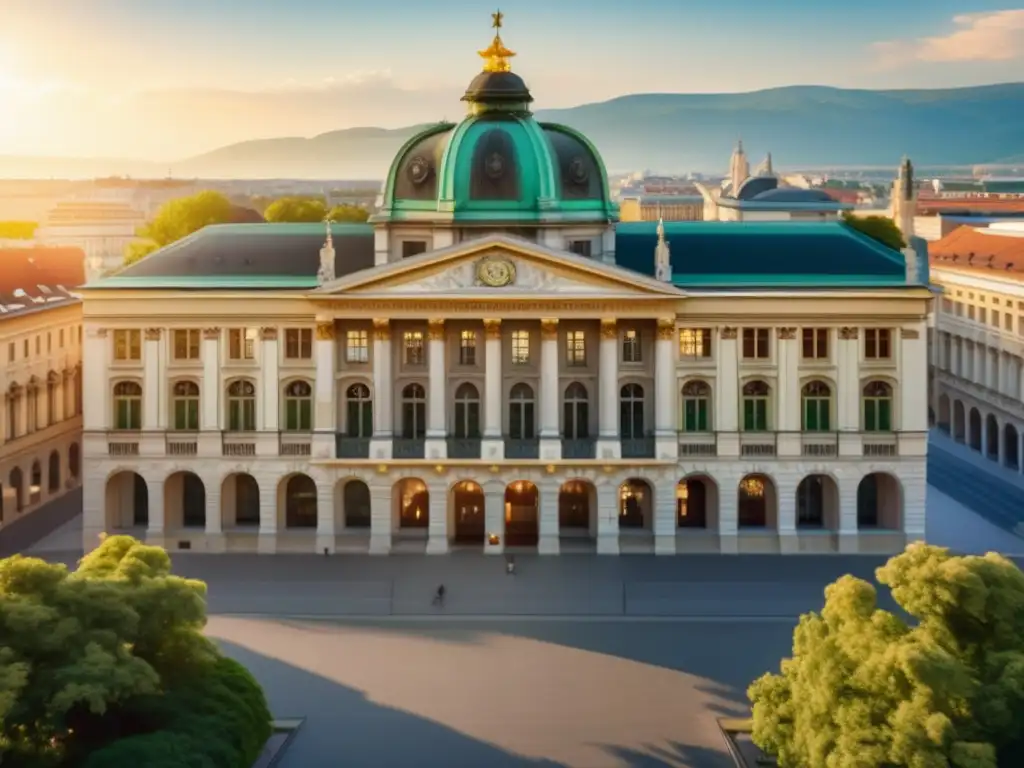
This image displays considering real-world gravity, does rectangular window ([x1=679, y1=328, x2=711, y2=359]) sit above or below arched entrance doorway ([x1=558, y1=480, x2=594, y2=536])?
above

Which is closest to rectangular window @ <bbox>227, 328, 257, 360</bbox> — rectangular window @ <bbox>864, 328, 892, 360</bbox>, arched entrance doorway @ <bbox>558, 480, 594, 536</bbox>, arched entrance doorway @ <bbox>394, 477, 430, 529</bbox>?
arched entrance doorway @ <bbox>394, 477, 430, 529</bbox>

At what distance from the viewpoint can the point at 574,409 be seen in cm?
8681

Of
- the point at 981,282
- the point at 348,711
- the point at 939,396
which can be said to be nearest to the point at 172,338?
the point at 348,711

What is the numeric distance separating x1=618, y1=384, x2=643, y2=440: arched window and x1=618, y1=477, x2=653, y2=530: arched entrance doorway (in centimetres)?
277

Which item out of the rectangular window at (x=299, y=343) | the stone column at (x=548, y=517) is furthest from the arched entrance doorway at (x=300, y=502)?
the stone column at (x=548, y=517)

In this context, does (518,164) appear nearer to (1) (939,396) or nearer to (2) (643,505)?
(2) (643,505)

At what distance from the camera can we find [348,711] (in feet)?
198

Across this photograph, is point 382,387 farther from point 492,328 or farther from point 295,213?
point 295,213

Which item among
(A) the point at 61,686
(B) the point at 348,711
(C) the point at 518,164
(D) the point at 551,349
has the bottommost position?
(B) the point at 348,711

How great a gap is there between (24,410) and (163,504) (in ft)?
51.2

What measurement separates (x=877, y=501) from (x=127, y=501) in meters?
42.1

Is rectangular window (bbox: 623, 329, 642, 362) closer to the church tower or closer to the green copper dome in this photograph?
the green copper dome

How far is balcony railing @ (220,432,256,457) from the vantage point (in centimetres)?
8619

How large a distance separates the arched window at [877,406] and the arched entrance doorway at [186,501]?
36.6 meters
